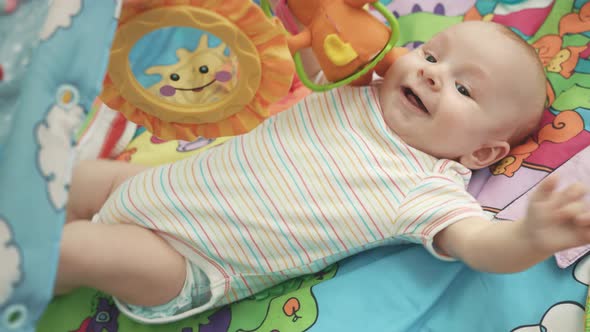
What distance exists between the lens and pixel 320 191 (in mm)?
876

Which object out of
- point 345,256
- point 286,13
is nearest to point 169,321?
point 345,256

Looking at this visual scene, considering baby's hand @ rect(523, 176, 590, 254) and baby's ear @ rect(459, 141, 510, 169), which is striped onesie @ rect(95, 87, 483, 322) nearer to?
baby's ear @ rect(459, 141, 510, 169)

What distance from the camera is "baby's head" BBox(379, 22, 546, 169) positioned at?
91 cm

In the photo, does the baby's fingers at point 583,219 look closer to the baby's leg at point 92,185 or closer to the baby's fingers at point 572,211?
the baby's fingers at point 572,211

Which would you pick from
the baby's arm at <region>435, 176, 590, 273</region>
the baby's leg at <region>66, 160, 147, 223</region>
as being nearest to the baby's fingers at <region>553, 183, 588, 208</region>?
the baby's arm at <region>435, 176, 590, 273</region>

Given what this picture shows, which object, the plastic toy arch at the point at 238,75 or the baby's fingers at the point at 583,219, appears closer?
the baby's fingers at the point at 583,219

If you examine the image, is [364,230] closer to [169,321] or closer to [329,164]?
[329,164]

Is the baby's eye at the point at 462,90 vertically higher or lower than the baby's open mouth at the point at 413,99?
higher

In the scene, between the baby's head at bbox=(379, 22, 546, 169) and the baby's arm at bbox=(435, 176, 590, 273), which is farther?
the baby's head at bbox=(379, 22, 546, 169)

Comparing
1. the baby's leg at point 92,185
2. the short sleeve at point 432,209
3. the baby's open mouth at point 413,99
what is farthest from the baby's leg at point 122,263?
the baby's open mouth at point 413,99

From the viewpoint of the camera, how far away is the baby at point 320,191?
836 mm

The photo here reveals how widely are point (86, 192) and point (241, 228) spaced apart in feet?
1.13

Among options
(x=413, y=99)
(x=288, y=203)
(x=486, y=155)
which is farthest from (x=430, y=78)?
(x=288, y=203)

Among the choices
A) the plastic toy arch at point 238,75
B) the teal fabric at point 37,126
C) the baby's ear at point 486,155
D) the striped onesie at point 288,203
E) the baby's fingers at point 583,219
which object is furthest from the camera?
→ the baby's ear at point 486,155
